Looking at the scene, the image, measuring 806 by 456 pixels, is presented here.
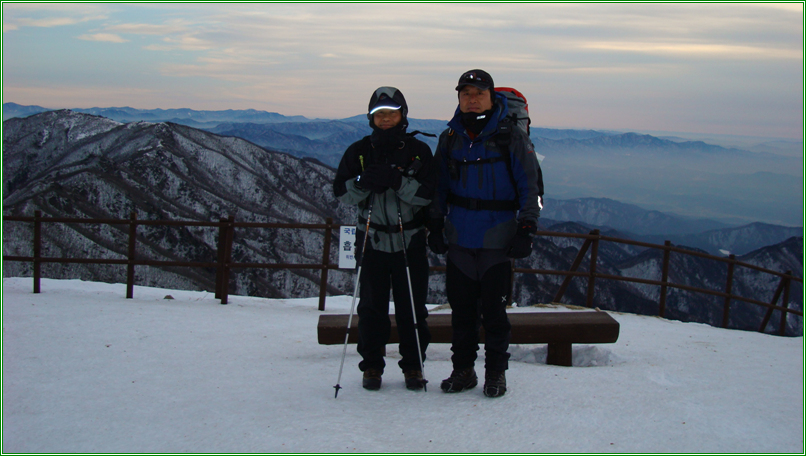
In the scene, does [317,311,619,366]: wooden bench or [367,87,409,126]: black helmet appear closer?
[367,87,409,126]: black helmet

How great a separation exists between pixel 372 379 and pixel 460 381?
59 cm

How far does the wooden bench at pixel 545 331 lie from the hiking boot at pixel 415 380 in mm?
730

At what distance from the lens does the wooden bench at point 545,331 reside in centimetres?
449

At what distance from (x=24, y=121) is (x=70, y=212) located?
209 feet

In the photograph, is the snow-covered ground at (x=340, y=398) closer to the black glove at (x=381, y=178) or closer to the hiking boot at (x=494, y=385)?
the hiking boot at (x=494, y=385)

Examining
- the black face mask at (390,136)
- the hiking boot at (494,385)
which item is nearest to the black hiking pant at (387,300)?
the hiking boot at (494,385)

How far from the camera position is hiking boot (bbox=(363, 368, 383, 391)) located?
12.3 feet

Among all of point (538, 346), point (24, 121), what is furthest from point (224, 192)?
point (538, 346)

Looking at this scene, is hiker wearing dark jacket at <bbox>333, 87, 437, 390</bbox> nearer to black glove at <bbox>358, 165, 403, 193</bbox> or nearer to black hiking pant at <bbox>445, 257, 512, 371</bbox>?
black glove at <bbox>358, 165, 403, 193</bbox>

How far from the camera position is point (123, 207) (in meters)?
74.2

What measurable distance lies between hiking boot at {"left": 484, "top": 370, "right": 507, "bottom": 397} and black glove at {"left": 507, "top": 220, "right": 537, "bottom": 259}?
2.63 feet

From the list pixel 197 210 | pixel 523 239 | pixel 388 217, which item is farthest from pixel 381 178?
pixel 197 210

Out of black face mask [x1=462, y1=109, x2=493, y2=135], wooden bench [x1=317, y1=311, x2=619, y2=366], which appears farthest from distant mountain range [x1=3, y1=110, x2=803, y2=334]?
black face mask [x1=462, y1=109, x2=493, y2=135]

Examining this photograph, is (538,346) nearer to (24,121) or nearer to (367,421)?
(367,421)
